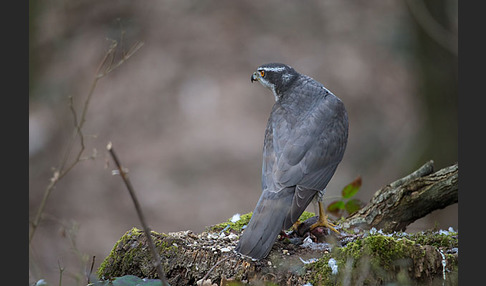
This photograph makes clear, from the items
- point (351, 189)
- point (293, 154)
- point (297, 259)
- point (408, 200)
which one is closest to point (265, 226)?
point (297, 259)

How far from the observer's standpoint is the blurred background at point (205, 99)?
7.99m

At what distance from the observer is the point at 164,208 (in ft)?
28.2

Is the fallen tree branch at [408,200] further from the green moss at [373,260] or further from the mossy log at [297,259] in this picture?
the green moss at [373,260]

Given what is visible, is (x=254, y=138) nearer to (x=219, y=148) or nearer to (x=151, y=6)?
(x=219, y=148)

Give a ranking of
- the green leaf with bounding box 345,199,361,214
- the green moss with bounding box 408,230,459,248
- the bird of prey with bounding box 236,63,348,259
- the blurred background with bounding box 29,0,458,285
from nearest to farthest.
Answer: the bird of prey with bounding box 236,63,348,259 → the green moss with bounding box 408,230,459,248 → the green leaf with bounding box 345,199,361,214 → the blurred background with bounding box 29,0,458,285

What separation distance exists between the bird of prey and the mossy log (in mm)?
151

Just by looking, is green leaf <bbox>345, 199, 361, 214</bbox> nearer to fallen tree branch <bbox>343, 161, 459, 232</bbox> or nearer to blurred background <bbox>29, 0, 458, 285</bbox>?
fallen tree branch <bbox>343, 161, 459, 232</bbox>

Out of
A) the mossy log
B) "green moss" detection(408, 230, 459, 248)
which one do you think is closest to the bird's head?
the mossy log

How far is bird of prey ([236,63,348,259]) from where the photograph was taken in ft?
13.1

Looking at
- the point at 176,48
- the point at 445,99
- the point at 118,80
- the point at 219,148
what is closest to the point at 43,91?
the point at 118,80

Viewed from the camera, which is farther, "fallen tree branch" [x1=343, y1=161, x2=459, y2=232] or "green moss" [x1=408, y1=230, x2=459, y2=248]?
"fallen tree branch" [x1=343, y1=161, x2=459, y2=232]

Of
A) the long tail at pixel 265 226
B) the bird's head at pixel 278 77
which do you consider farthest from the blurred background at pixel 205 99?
the long tail at pixel 265 226

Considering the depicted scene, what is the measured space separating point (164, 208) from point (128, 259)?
4627mm

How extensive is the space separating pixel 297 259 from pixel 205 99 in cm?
635
